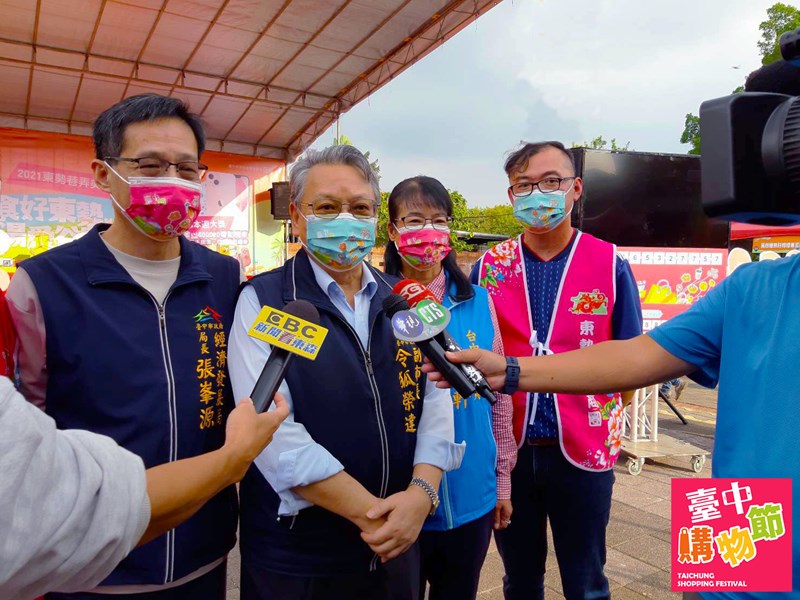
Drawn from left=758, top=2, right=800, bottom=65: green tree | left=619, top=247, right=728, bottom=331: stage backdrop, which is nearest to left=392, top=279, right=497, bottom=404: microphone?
left=619, top=247, right=728, bottom=331: stage backdrop

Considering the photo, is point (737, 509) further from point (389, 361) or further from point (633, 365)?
point (389, 361)

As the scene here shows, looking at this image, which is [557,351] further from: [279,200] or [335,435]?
[279,200]

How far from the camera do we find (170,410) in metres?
1.42

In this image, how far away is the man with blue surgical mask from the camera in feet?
4.63

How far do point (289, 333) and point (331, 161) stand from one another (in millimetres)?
805

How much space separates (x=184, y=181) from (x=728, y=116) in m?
1.40

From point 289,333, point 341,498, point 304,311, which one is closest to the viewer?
point 289,333

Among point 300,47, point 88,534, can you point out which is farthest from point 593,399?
point 300,47

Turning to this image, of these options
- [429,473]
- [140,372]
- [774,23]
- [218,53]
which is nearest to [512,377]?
[429,473]

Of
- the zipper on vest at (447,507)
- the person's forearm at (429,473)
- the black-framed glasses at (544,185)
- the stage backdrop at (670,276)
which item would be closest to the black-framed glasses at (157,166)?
the person's forearm at (429,473)

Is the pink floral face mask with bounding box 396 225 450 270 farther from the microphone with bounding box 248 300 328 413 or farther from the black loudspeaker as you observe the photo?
the black loudspeaker

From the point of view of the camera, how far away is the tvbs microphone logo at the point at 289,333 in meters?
1.12

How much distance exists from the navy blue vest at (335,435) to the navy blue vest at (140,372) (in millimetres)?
160

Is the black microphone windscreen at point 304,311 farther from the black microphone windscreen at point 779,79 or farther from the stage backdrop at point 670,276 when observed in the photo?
the stage backdrop at point 670,276
